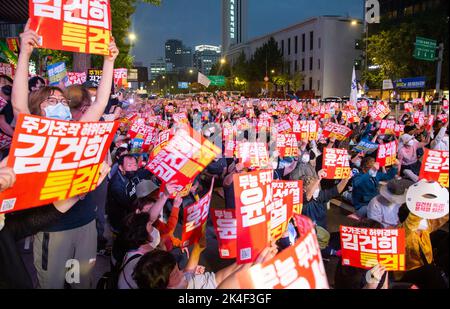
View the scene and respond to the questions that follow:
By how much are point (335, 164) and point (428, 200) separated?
285 centimetres

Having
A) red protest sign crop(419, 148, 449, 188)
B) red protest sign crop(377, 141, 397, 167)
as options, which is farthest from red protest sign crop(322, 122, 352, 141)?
red protest sign crop(419, 148, 449, 188)

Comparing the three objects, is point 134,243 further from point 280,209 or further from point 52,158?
point 280,209

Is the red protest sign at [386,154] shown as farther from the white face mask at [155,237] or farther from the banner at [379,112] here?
the banner at [379,112]

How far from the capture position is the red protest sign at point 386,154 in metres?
7.00

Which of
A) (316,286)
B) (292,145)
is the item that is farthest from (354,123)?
(316,286)

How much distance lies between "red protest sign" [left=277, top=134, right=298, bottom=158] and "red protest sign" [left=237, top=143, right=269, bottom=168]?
66.4 inches

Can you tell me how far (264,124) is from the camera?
13.1m

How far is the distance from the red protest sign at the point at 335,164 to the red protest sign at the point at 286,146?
1.95 meters

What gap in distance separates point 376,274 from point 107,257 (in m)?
4.00

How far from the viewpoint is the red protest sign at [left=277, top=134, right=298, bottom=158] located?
26.8 ft


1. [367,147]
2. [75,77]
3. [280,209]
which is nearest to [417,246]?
[280,209]

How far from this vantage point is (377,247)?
3.41m

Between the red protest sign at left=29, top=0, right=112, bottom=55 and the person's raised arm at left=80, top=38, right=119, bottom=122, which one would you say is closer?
the red protest sign at left=29, top=0, right=112, bottom=55

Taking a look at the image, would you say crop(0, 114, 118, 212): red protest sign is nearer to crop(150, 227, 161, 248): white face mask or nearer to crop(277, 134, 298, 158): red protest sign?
crop(150, 227, 161, 248): white face mask
